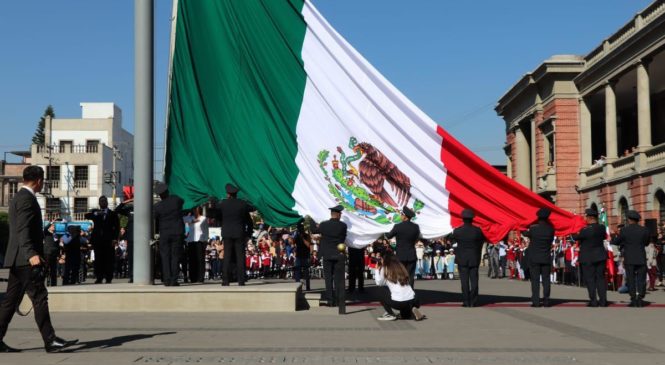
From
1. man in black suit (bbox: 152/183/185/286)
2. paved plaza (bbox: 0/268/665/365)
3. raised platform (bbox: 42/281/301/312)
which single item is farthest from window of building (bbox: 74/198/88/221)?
paved plaza (bbox: 0/268/665/365)

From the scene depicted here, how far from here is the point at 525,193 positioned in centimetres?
1418

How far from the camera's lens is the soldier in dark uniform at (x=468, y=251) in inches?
566

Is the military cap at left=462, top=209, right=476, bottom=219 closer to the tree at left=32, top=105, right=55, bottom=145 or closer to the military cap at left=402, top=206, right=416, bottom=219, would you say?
the military cap at left=402, top=206, right=416, bottom=219

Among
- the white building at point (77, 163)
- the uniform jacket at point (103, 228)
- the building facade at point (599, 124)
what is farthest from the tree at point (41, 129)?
the uniform jacket at point (103, 228)

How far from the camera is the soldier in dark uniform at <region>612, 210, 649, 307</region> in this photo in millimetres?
16094

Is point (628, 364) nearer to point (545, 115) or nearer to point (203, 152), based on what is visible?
point (203, 152)

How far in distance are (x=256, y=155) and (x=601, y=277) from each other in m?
6.77

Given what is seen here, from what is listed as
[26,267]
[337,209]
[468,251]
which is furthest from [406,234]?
[26,267]

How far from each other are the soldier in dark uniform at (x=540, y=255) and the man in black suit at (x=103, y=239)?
8152 mm

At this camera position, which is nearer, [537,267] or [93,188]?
[537,267]

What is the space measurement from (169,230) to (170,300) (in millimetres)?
1328

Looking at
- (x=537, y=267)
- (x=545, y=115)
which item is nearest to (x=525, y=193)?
(x=537, y=267)

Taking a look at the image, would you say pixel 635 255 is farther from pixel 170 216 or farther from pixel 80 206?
pixel 80 206

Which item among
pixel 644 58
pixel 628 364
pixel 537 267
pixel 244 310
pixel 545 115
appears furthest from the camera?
pixel 545 115
